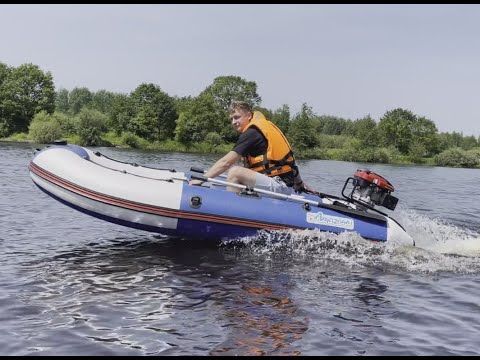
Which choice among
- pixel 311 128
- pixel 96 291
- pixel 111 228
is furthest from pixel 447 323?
pixel 311 128

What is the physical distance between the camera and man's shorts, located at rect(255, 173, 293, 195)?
7160mm

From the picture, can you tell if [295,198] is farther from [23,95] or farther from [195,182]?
[23,95]

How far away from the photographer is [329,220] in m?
6.91

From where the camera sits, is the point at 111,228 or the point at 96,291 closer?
the point at 96,291

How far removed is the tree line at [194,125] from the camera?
164 ft

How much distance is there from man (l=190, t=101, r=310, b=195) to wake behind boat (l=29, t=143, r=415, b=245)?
19cm

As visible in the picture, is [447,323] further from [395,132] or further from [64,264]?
[395,132]

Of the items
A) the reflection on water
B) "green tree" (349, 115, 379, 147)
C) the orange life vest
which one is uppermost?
"green tree" (349, 115, 379, 147)

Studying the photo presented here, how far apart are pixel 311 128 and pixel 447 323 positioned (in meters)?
51.6

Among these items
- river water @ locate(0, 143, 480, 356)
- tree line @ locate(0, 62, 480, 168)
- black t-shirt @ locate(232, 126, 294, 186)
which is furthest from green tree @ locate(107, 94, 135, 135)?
black t-shirt @ locate(232, 126, 294, 186)

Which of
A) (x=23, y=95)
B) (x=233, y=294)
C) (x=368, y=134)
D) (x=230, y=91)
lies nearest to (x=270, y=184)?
(x=233, y=294)

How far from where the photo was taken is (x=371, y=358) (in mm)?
3924

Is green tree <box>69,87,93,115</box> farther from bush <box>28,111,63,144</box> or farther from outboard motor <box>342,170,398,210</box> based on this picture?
outboard motor <box>342,170,398,210</box>

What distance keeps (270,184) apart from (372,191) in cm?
141
